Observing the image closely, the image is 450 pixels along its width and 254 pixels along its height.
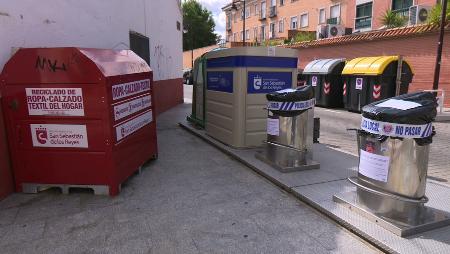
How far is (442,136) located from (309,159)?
465cm

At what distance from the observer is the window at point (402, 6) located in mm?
23125

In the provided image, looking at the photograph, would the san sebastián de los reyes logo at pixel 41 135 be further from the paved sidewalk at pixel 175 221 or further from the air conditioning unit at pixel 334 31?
the air conditioning unit at pixel 334 31

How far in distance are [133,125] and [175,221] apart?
5.59ft

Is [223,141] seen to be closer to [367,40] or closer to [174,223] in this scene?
[174,223]

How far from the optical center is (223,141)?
22.4 ft

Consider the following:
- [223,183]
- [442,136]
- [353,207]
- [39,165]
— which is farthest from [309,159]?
[442,136]

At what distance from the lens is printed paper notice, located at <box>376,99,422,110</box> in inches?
128

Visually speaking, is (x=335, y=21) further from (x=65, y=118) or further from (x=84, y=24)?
(x=65, y=118)

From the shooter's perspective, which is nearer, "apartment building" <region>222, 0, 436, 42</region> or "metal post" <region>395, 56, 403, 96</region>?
"metal post" <region>395, 56, 403, 96</region>

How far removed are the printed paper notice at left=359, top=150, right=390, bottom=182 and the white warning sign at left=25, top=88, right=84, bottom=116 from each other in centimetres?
311

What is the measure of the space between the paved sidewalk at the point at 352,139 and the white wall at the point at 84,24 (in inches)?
197

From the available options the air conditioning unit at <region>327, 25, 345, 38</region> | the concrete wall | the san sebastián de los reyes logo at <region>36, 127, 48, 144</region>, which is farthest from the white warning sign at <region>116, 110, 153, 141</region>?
the air conditioning unit at <region>327, 25, 345, 38</region>

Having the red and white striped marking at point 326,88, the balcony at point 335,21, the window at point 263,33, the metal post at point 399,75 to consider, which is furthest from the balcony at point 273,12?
the metal post at point 399,75

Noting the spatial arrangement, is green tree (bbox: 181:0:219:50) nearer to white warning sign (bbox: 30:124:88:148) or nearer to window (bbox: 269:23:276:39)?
window (bbox: 269:23:276:39)
